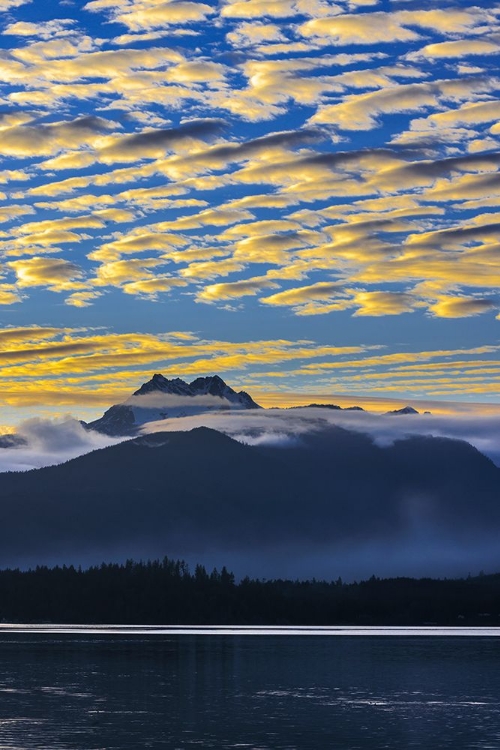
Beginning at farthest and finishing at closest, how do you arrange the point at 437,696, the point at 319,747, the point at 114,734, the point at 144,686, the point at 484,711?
the point at 144,686 < the point at 437,696 < the point at 484,711 < the point at 114,734 < the point at 319,747

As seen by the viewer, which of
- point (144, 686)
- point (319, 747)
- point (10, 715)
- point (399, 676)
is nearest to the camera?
point (319, 747)

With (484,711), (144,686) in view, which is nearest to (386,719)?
(484,711)

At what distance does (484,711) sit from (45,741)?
48.7 m

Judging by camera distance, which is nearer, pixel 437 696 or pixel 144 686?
pixel 437 696

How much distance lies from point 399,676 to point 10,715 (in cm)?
8274

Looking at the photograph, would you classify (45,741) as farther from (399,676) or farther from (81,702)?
(399,676)

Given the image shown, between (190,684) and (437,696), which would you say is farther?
(190,684)

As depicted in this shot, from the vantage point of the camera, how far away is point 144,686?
157 metres

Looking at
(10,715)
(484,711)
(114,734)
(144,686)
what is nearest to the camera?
(114,734)

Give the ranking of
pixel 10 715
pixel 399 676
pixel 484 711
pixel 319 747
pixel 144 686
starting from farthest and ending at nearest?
1. pixel 399 676
2. pixel 144 686
3. pixel 484 711
4. pixel 10 715
5. pixel 319 747

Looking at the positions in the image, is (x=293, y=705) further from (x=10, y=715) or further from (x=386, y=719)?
(x=10, y=715)

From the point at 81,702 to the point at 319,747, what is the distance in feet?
147

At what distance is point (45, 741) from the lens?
97125 millimetres

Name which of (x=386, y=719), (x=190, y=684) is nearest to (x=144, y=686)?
(x=190, y=684)
